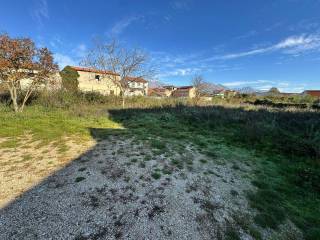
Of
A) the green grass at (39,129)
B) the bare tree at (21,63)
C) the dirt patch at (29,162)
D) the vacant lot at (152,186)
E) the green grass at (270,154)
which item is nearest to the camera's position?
the vacant lot at (152,186)

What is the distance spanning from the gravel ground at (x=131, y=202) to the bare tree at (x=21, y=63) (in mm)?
7774

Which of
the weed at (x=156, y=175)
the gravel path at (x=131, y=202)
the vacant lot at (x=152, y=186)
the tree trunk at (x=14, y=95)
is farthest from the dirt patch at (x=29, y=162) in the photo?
the tree trunk at (x=14, y=95)

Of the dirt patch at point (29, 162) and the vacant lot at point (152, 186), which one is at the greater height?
the dirt patch at point (29, 162)

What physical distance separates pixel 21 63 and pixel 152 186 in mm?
9741

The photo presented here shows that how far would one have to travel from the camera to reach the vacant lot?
8.88ft

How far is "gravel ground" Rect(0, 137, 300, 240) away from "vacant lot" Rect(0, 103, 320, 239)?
15mm

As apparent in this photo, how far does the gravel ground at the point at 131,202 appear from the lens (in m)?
2.60

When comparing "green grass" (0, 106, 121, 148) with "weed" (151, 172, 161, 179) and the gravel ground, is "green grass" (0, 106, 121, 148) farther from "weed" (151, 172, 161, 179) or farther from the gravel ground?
"weed" (151, 172, 161, 179)

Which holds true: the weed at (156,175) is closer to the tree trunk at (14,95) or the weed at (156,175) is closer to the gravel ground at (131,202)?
the gravel ground at (131,202)

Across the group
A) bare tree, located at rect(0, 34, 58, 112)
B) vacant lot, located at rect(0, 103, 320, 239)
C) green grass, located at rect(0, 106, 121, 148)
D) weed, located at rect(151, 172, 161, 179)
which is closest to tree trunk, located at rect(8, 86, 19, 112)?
bare tree, located at rect(0, 34, 58, 112)

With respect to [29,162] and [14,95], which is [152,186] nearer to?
[29,162]

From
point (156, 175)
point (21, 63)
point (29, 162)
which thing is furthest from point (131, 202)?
point (21, 63)

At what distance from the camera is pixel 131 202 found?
3.18 m

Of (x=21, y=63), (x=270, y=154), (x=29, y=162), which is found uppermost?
(x=21, y=63)
